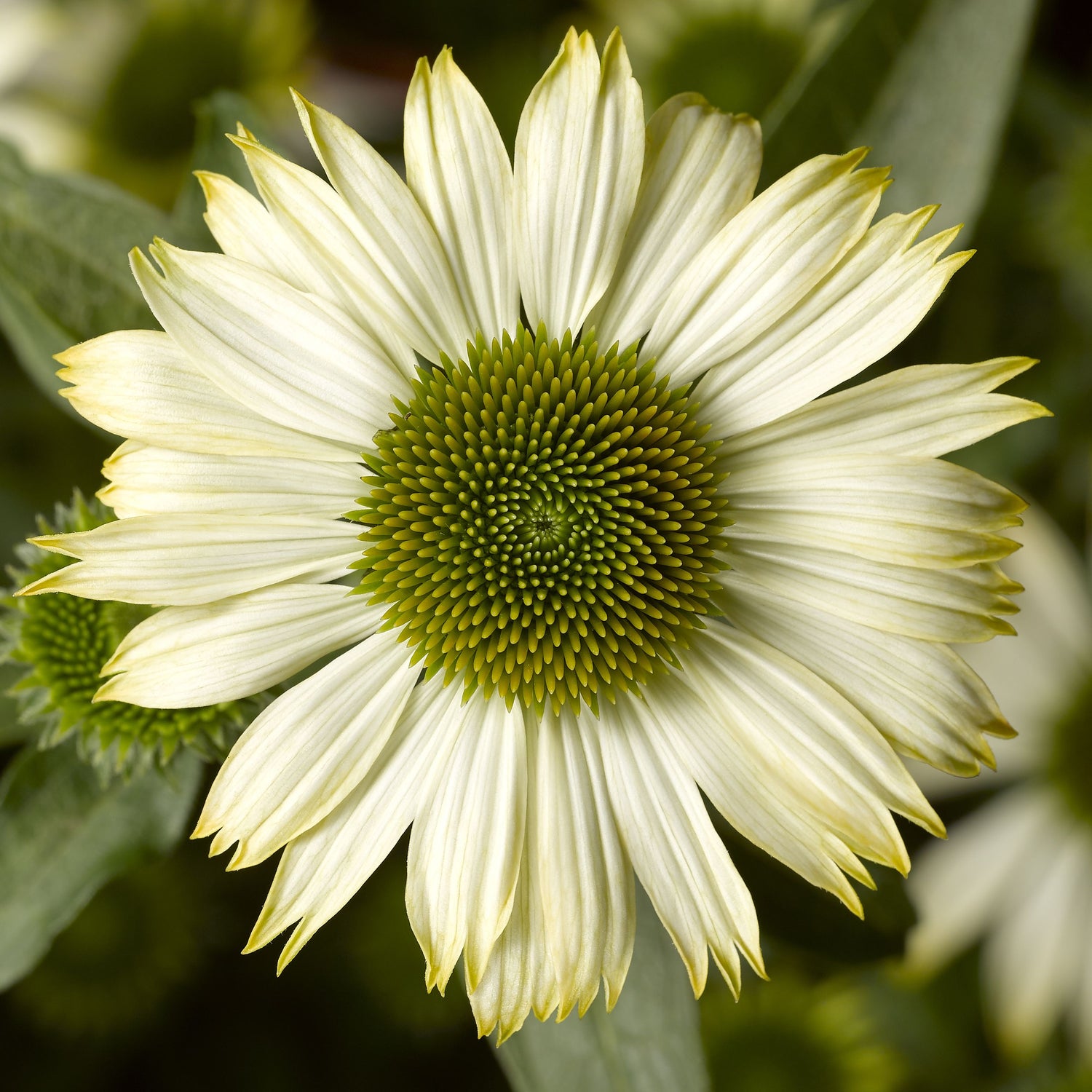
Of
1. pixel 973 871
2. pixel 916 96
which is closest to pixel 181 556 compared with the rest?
pixel 916 96

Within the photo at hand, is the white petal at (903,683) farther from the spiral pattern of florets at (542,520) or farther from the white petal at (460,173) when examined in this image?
the white petal at (460,173)

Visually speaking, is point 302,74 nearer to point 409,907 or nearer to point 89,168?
point 89,168

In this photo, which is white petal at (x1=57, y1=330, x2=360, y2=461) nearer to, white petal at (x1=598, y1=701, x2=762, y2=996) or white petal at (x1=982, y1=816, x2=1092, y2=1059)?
white petal at (x1=598, y1=701, x2=762, y2=996)

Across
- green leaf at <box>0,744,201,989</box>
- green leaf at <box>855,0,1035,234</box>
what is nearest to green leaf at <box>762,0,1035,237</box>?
green leaf at <box>855,0,1035,234</box>

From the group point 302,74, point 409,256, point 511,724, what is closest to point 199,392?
point 409,256

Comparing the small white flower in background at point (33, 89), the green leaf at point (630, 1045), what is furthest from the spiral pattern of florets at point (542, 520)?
the small white flower in background at point (33, 89)
